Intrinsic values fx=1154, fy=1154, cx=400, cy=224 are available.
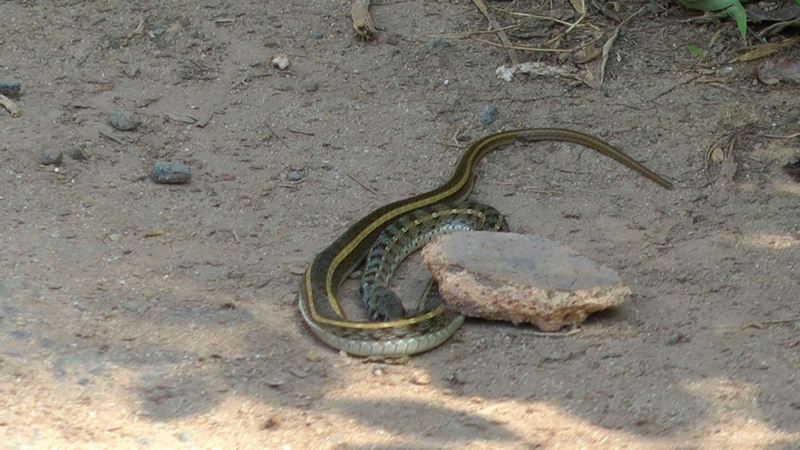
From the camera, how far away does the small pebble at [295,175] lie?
28.6 feet

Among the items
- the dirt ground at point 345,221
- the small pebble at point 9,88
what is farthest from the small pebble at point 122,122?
the small pebble at point 9,88

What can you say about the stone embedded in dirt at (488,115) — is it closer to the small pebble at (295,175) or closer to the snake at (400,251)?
the snake at (400,251)

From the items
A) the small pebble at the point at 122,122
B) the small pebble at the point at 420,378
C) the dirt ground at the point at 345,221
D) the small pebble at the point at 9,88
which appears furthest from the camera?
the small pebble at the point at 9,88

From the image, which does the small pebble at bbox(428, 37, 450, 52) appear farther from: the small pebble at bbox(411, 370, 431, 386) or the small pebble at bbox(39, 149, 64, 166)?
the small pebble at bbox(411, 370, 431, 386)

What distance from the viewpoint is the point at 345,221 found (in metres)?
8.27

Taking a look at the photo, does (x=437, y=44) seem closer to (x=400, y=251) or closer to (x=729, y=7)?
(x=729, y=7)

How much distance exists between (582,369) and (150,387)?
93.9 inches

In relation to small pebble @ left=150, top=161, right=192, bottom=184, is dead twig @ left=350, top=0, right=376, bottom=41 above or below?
above

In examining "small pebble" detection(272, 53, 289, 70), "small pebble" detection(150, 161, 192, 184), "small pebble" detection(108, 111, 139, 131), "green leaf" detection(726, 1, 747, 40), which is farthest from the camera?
"small pebble" detection(272, 53, 289, 70)

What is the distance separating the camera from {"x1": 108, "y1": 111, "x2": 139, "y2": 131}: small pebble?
9117 millimetres

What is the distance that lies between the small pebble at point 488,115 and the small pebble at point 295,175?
1.66m

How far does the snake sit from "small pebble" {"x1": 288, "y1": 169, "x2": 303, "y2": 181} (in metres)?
0.86

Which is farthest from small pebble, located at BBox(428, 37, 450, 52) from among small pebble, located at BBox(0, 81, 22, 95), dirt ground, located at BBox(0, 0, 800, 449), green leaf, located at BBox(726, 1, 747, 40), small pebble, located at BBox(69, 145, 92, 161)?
small pebble, located at BBox(0, 81, 22, 95)

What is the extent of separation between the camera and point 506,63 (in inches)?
393
